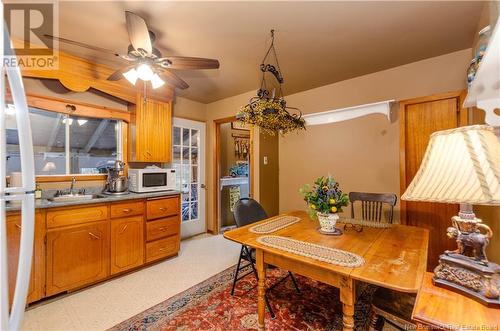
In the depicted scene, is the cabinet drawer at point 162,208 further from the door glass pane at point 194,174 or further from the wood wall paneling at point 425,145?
the wood wall paneling at point 425,145

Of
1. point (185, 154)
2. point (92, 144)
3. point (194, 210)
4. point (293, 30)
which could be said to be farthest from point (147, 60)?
point (194, 210)

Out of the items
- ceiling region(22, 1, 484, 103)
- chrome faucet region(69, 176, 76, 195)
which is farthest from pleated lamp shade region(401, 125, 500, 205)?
chrome faucet region(69, 176, 76, 195)

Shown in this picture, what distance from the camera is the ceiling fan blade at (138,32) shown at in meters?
1.54

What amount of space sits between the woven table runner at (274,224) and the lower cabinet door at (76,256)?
1.67m

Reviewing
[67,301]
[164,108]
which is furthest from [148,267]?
[164,108]

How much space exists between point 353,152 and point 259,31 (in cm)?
202

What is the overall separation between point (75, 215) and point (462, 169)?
2.90m

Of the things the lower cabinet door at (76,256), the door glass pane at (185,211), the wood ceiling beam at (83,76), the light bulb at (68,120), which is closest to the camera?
the lower cabinet door at (76,256)

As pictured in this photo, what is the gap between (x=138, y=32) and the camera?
65.0 inches

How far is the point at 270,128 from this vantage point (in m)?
2.07

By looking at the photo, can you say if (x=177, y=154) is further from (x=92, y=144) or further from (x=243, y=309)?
(x=243, y=309)

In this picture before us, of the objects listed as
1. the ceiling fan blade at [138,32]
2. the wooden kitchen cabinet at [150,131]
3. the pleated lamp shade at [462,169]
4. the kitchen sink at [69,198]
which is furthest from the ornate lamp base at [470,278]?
the wooden kitchen cabinet at [150,131]

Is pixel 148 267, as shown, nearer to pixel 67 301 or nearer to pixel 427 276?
pixel 67 301

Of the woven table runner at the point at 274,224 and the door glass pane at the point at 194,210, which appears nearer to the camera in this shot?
the woven table runner at the point at 274,224
